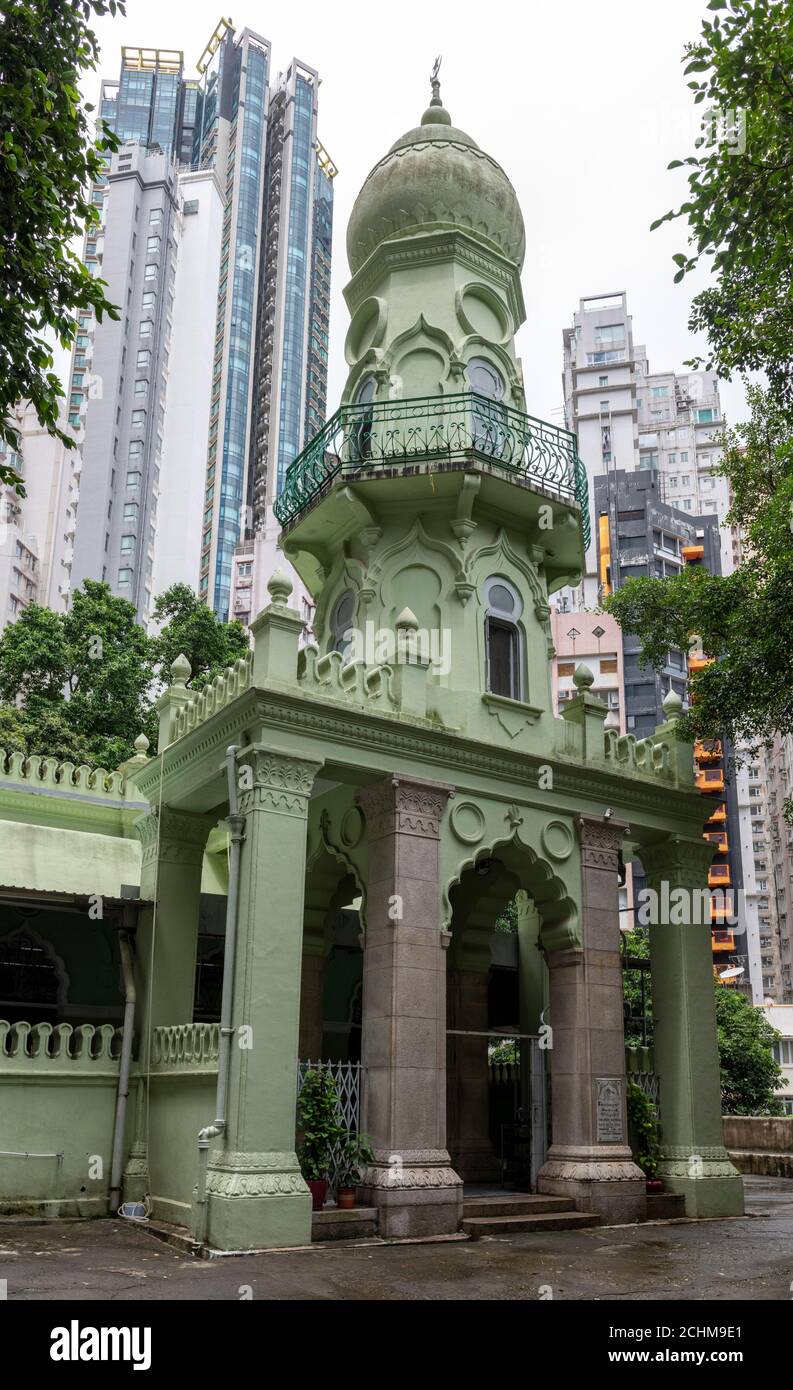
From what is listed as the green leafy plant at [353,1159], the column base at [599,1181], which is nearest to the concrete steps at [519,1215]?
the column base at [599,1181]

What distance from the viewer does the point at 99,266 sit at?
344ft

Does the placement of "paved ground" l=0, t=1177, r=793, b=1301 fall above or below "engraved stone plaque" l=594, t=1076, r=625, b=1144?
below

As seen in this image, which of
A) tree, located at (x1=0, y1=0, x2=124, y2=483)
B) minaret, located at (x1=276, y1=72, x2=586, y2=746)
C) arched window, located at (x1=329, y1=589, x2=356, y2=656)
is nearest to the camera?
tree, located at (x1=0, y1=0, x2=124, y2=483)

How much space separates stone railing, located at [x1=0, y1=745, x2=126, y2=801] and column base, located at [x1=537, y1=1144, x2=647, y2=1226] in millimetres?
9743

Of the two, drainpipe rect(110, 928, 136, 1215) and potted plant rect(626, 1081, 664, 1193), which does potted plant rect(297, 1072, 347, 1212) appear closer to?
drainpipe rect(110, 928, 136, 1215)

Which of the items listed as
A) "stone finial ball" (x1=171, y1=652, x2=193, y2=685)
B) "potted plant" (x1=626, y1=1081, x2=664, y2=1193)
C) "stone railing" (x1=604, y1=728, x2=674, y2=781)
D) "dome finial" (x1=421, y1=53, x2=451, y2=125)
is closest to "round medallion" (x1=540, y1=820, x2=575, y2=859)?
"stone railing" (x1=604, y1=728, x2=674, y2=781)

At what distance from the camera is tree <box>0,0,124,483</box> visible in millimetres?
11633

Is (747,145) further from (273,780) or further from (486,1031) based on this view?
(486,1031)

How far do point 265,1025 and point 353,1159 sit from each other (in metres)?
2.12

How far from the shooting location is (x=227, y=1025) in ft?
44.8

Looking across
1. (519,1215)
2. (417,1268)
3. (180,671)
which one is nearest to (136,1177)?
(519,1215)

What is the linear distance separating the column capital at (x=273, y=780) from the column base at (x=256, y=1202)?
157 inches
